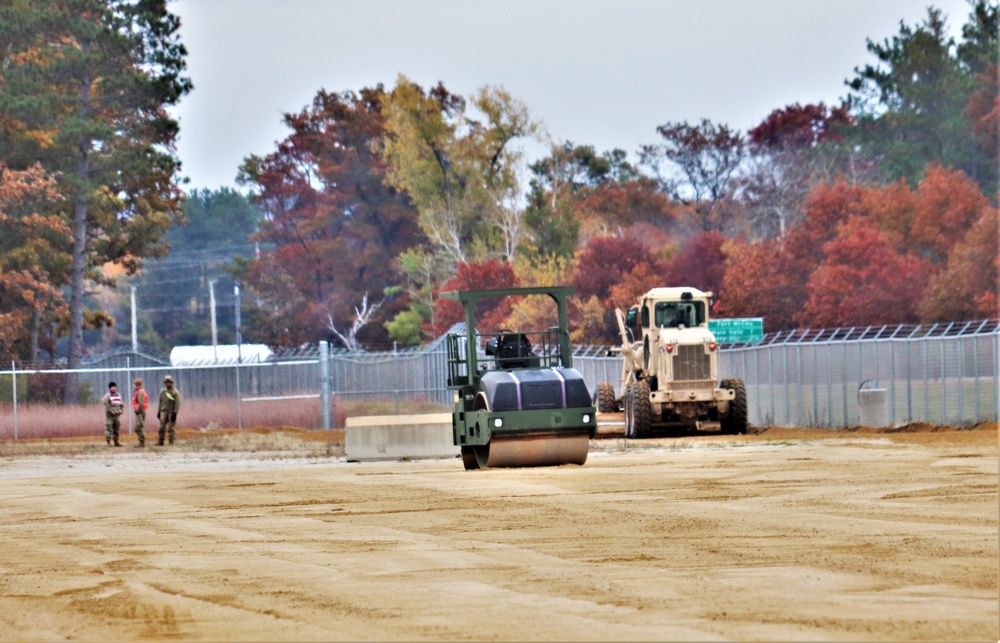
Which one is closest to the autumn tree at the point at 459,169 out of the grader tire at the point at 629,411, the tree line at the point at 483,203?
the tree line at the point at 483,203

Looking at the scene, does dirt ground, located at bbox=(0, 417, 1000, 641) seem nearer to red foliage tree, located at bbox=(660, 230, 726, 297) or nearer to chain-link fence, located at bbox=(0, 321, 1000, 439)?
chain-link fence, located at bbox=(0, 321, 1000, 439)

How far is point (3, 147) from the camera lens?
56.0 m

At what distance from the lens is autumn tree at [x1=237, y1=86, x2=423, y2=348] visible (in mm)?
90125

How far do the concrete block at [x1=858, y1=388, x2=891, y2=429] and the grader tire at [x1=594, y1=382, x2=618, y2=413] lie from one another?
20.4ft

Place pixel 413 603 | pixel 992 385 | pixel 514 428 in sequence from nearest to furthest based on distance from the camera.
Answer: pixel 413 603
pixel 514 428
pixel 992 385

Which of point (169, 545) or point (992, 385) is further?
point (992, 385)

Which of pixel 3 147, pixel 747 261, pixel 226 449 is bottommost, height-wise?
pixel 226 449

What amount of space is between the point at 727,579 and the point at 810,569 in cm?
84

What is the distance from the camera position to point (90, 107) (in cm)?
5756

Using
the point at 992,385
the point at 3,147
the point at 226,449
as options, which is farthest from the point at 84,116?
the point at 992,385

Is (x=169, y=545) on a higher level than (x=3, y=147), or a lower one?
lower

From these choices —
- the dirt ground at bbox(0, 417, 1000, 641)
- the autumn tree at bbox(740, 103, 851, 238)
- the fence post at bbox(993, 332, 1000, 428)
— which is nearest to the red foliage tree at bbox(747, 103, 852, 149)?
the autumn tree at bbox(740, 103, 851, 238)

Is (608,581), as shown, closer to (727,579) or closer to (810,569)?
(727,579)

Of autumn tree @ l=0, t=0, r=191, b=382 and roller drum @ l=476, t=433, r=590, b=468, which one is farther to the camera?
autumn tree @ l=0, t=0, r=191, b=382
